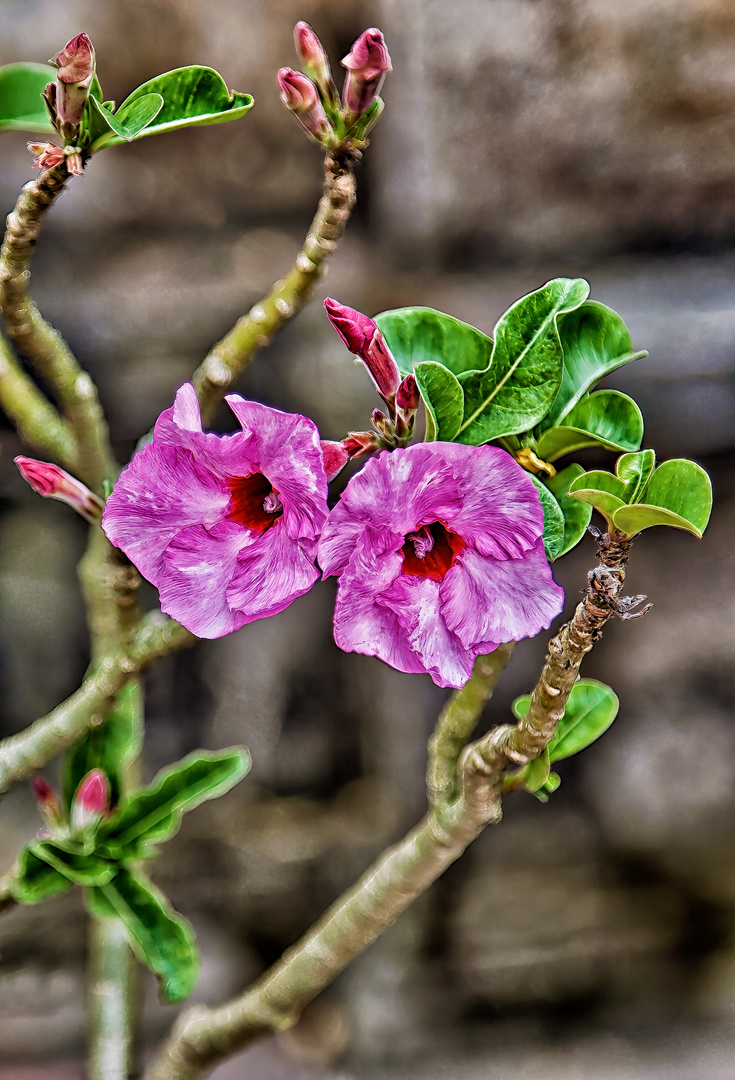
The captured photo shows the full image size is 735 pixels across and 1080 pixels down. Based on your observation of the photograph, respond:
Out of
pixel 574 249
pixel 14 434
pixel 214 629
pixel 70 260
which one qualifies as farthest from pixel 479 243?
pixel 214 629

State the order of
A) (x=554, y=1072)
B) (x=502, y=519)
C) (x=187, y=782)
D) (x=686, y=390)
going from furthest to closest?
(x=554, y=1072) → (x=686, y=390) → (x=187, y=782) → (x=502, y=519)

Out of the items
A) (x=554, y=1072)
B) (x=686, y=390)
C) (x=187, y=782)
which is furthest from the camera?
(x=554, y=1072)

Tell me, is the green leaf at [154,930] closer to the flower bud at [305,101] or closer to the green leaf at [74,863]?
the green leaf at [74,863]

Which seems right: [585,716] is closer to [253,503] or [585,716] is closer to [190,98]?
[253,503]

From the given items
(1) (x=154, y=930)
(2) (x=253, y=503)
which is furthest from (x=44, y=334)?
(1) (x=154, y=930)

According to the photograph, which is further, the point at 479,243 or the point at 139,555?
the point at 479,243

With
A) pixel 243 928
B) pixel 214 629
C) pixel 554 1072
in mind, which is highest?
pixel 214 629

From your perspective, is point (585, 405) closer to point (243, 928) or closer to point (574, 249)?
point (574, 249)
